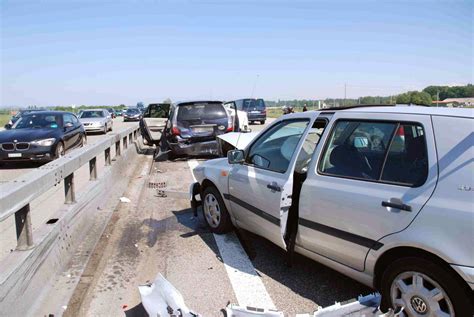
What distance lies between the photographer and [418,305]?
9.27ft

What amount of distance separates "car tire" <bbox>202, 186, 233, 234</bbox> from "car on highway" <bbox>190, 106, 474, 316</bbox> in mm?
820

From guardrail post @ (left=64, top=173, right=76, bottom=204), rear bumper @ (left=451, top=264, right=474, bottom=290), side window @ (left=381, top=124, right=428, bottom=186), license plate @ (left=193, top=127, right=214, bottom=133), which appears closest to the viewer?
rear bumper @ (left=451, top=264, right=474, bottom=290)

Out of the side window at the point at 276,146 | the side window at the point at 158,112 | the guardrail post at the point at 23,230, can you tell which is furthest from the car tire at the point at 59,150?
the guardrail post at the point at 23,230

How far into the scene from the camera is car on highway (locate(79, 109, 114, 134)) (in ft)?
79.3

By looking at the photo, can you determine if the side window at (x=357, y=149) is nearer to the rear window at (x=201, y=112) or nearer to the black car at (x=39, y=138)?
the rear window at (x=201, y=112)

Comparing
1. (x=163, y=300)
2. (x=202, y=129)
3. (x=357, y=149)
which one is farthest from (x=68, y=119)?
(x=357, y=149)

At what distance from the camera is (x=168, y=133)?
1196 centimetres

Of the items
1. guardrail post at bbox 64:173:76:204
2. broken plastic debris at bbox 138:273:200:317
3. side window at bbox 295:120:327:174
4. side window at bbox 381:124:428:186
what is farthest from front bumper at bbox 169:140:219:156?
side window at bbox 381:124:428:186

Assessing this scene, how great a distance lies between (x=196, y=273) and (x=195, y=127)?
7855 mm

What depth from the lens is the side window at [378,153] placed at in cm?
296

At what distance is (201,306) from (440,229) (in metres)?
2.00

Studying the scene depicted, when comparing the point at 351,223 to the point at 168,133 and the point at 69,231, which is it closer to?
the point at 69,231

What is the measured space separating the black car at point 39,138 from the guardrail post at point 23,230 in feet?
29.0

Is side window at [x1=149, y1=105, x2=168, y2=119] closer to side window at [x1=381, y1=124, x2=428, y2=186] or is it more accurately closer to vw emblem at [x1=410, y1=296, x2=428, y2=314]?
side window at [x1=381, y1=124, x2=428, y2=186]
